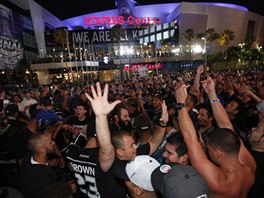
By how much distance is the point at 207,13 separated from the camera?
6538 centimetres

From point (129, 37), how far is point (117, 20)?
17048mm

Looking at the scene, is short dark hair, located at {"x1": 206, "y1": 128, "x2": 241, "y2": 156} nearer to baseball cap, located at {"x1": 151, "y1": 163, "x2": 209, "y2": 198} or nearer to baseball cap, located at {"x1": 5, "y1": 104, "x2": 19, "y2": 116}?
baseball cap, located at {"x1": 151, "y1": 163, "x2": 209, "y2": 198}

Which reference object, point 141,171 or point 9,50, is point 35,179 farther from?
point 9,50

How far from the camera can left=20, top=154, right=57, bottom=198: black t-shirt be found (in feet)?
9.93

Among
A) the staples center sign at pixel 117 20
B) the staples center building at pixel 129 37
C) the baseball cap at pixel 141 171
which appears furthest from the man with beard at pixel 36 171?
the staples center sign at pixel 117 20

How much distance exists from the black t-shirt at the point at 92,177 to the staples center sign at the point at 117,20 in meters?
84.5

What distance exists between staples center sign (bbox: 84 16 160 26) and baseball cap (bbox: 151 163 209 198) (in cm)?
8541

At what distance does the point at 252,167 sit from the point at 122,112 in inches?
124

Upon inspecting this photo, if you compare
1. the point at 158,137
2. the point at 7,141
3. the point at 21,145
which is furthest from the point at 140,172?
the point at 7,141

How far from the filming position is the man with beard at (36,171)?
9.99 feet

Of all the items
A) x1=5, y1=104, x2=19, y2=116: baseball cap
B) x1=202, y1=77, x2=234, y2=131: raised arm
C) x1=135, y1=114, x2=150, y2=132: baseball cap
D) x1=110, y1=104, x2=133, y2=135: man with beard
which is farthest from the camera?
x1=5, y1=104, x2=19, y2=116: baseball cap

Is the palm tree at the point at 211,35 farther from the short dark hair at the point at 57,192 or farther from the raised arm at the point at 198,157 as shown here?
the short dark hair at the point at 57,192

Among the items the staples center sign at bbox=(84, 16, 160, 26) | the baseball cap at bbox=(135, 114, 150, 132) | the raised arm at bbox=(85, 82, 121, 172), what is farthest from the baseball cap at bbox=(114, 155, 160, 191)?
the staples center sign at bbox=(84, 16, 160, 26)

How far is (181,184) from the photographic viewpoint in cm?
186
